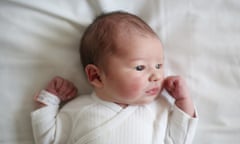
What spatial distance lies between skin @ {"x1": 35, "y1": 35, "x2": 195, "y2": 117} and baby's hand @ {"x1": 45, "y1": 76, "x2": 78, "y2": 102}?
0.27ft

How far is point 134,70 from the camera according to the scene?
990 mm

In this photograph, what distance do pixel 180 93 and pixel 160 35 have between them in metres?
0.19

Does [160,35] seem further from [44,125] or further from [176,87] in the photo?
[44,125]

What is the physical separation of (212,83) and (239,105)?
Answer: 100 mm

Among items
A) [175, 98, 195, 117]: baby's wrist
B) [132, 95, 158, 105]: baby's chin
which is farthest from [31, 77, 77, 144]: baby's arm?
[175, 98, 195, 117]: baby's wrist

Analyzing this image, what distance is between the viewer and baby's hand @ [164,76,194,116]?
1.06 metres

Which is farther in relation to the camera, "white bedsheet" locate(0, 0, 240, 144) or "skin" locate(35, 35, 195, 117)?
"white bedsheet" locate(0, 0, 240, 144)

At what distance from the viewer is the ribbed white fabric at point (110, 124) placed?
3.32 feet

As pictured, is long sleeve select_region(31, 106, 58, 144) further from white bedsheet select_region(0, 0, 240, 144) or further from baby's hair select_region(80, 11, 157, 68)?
baby's hair select_region(80, 11, 157, 68)

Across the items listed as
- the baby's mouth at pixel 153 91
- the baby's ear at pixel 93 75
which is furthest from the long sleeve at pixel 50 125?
the baby's mouth at pixel 153 91

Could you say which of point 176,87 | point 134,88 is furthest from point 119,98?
point 176,87

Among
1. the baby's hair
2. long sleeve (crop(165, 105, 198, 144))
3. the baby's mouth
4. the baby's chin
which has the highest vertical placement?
the baby's hair

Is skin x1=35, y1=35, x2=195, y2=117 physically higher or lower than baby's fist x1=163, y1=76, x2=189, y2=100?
higher

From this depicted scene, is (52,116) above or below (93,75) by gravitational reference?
below
